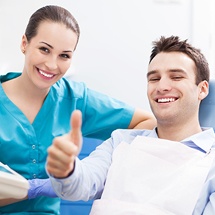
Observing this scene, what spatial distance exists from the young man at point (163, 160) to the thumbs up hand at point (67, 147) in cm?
11

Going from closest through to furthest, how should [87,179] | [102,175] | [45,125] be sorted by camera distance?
[87,179] < [102,175] < [45,125]

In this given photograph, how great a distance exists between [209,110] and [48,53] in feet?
1.81

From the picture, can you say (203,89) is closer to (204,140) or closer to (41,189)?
(204,140)

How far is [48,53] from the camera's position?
1320mm

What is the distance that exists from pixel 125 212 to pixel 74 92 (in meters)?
0.53

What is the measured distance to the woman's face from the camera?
130 cm

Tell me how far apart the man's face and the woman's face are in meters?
0.27

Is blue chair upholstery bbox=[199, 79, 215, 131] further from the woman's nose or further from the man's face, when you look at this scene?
the woman's nose

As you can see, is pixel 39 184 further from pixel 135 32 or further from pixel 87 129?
pixel 135 32

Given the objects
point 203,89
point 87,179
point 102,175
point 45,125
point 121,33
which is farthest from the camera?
point 121,33

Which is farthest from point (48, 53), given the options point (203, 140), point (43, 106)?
point (203, 140)

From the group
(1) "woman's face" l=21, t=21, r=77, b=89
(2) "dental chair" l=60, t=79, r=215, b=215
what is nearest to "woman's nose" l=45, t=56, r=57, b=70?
(1) "woman's face" l=21, t=21, r=77, b=89

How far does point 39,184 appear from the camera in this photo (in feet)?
4.09

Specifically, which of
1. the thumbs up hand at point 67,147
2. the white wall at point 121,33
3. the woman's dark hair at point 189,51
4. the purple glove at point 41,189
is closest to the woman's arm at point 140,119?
the woman's dark hair at point 189,51
